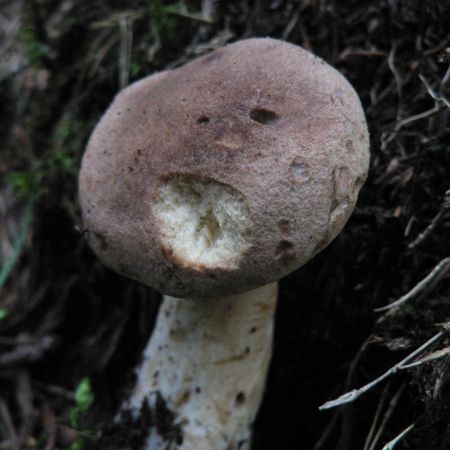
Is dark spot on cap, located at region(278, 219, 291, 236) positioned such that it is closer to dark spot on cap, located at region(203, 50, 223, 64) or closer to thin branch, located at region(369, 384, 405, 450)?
dark spot on cap, located at region(203, 50, 223, 64)

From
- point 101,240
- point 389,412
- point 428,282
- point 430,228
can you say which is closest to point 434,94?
point 430,228

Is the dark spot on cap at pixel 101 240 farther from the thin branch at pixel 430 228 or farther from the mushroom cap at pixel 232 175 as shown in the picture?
the thin branch at pixel 430 228

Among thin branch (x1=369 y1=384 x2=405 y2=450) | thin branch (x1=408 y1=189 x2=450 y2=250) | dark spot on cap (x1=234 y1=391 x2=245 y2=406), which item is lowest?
dark spot on cap (x1=234 y1=391 x2=245 y2=406)

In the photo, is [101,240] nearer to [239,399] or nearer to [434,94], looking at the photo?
[239,399]

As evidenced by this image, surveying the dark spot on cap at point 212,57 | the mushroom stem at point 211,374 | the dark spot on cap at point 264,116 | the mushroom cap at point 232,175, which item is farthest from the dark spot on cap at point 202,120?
the mushroom stem at point 211,374

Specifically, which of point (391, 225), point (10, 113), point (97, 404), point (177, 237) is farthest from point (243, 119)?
point (10, 113)

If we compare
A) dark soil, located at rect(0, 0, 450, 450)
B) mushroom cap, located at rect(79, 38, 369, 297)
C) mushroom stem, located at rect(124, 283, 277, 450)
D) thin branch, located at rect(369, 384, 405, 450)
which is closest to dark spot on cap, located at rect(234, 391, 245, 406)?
mushroom stem, located at rect(124, 283, 277, 450)

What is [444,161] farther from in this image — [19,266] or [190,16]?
[19,266]
